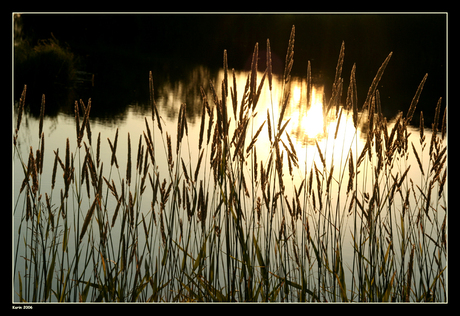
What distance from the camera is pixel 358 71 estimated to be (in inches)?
372

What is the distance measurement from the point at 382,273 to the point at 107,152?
257 centimetres

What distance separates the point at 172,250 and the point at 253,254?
0.33 meters

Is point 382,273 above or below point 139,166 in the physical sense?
below

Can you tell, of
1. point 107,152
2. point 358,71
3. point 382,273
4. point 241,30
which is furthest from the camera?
point 358,71
